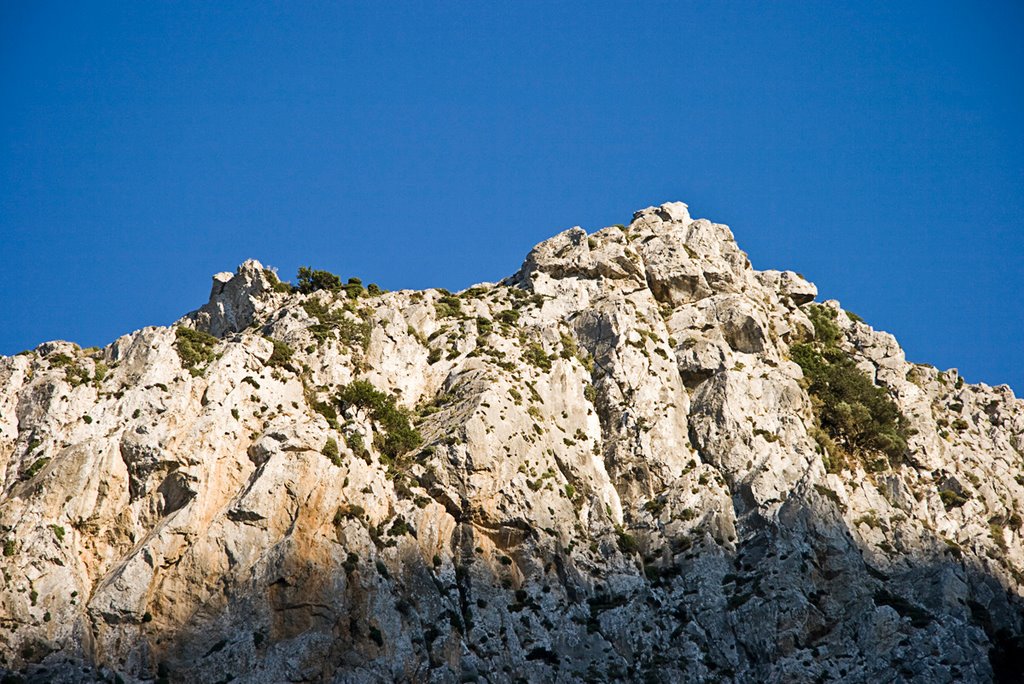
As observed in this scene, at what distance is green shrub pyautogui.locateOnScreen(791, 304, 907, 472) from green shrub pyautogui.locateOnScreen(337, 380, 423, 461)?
27.9 meters

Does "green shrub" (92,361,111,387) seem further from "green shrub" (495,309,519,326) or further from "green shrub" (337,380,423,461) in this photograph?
"green shrub" (495,309,519,326)

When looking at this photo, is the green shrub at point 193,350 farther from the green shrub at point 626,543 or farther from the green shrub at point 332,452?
the green shrub at point 626,543

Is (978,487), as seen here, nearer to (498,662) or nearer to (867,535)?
(867,535)

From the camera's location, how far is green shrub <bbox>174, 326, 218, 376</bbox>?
6894cm

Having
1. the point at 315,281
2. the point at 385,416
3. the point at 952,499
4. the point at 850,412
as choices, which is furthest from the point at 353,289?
the point at 952,499

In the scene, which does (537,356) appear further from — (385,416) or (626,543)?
(626,543)

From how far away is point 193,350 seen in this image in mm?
70062

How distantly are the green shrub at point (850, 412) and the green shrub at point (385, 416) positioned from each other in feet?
91.4

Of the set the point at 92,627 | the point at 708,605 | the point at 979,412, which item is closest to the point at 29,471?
the point at 92,627

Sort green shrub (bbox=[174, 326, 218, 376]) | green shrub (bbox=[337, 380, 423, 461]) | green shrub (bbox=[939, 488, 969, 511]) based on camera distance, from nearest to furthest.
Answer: green shrub (bbox=[337, 380, 423, 461]) < green shrub (bbox=[174, 326, 218, 376]) < green shrub (bbox=[939, 488, 969, 511])

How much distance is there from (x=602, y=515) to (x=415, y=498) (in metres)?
11.7

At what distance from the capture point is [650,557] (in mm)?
67750

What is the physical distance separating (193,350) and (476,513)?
20.4 meters

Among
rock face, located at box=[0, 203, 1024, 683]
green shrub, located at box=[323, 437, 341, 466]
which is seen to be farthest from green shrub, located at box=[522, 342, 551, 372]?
green shrub, located at box=[323, 437, 341, 466]
